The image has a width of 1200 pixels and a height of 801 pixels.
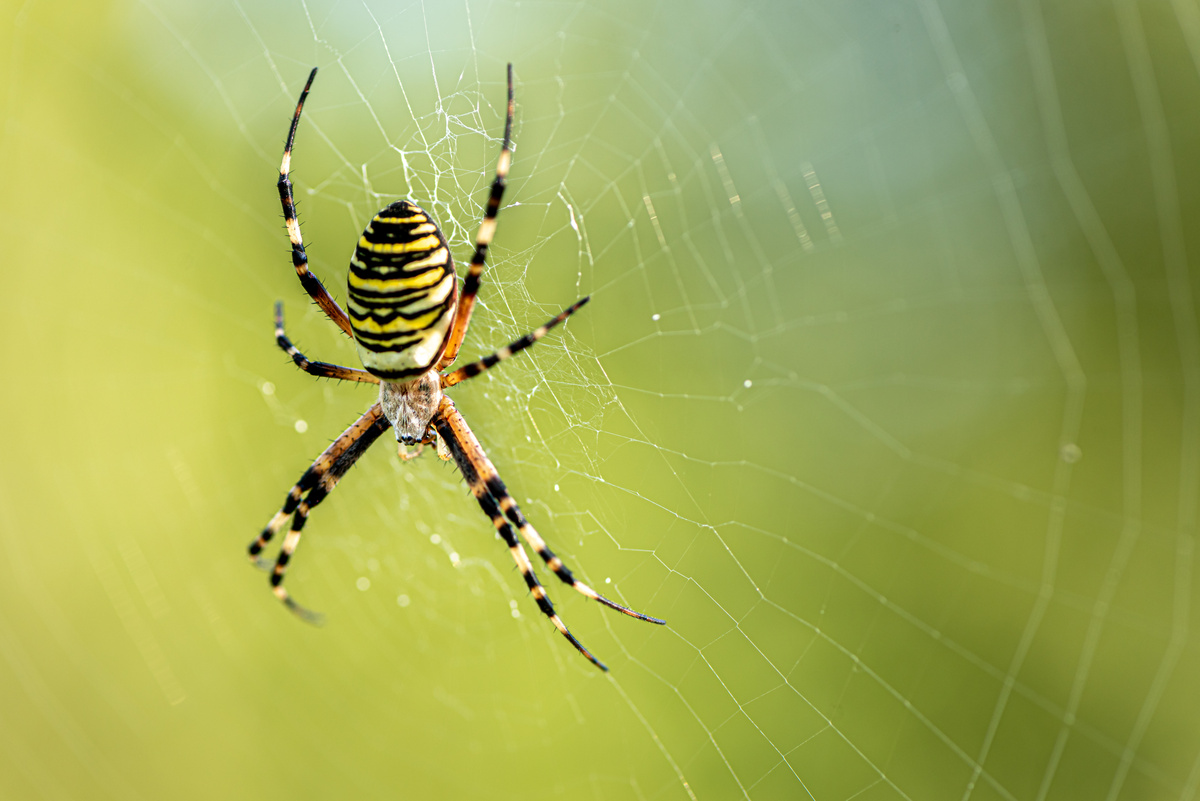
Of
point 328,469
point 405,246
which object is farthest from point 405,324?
point 328,469

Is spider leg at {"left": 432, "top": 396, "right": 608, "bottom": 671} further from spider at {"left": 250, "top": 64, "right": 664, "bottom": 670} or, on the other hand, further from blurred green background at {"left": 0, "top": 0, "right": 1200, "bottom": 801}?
blurred green background at {"left": 0, "top": 0, "right": 1200, "bottom": 801}

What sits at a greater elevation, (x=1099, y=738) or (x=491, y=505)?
(x=491, y=505)

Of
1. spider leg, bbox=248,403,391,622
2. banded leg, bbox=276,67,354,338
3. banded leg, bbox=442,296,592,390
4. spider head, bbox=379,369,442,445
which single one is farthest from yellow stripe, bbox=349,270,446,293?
spider leg, bbox=248,403,391,622

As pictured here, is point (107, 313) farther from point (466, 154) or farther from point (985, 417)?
point (985, 417)

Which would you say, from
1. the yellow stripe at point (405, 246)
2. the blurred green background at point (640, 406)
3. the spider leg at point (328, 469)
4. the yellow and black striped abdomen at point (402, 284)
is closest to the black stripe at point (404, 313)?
the yellow and black striped abdomen at point (402, 284)

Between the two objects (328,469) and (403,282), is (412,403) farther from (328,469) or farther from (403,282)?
(403,282)

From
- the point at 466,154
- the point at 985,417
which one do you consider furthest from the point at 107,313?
the point at 985,417
